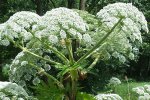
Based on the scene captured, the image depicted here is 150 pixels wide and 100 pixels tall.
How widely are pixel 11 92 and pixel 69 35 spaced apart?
0.75 metres

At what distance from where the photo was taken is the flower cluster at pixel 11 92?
12.7 feet

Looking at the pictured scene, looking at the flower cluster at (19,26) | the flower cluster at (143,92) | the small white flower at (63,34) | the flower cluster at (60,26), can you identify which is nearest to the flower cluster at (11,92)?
the flower cluster at (19,26)

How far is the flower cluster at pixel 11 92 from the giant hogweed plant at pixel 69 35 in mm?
145

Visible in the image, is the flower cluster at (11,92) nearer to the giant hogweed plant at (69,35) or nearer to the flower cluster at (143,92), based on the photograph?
the giant hogweed plant at (69,35)

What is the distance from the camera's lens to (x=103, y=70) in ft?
33.4

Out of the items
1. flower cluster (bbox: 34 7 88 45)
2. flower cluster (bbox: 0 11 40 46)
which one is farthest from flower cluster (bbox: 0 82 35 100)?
flower cluster (bbox: 34 7 88 45)

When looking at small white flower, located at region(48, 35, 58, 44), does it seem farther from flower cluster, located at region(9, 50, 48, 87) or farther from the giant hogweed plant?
flower cluster, located at region(9, 50, 48, 87)

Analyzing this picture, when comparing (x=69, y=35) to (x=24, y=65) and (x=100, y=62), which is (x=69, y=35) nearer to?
(x=24, y=65)

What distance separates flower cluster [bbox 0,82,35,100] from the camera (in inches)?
153

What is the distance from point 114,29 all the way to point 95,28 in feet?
0.55

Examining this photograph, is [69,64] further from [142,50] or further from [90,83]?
[142,50]

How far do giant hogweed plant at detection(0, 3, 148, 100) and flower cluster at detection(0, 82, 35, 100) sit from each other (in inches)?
5.7

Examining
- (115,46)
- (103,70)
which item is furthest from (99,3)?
(115,46)

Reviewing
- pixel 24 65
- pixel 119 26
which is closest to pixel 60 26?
pixel 119 26
